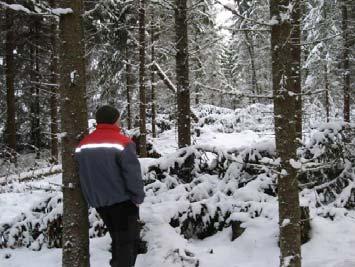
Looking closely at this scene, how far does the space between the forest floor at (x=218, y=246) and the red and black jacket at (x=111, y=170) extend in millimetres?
1466

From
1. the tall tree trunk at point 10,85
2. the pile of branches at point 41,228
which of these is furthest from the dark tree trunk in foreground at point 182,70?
the tall tree trunk at point 10,85

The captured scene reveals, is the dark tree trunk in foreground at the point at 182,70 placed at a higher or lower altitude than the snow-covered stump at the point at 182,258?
higher

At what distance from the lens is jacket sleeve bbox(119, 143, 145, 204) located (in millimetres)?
4930

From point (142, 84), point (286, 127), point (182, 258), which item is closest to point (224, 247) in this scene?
point (182, 258)

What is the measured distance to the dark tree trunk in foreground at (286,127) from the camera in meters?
4.43

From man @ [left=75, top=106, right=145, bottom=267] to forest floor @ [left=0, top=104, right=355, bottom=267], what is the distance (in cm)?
101

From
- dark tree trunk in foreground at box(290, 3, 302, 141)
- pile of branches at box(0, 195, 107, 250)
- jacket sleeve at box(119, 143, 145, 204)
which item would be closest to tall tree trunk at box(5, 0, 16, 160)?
pile of branches at box(0, 195, 107, 250)

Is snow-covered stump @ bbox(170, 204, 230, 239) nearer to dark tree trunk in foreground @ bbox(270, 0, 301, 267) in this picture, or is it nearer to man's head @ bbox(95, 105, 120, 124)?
man's head @ bbox(95, 105, 120, 124)

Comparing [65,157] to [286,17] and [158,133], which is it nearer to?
[286,17]

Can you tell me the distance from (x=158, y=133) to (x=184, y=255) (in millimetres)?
21287

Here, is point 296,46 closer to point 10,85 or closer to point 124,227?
point 124,227

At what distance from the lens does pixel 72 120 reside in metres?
5.27

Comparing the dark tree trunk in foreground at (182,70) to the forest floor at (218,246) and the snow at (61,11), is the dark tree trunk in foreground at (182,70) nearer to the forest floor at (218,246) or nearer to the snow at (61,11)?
the forest floor at (218,246)

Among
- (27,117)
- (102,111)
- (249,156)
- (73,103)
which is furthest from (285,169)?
(27,117)
